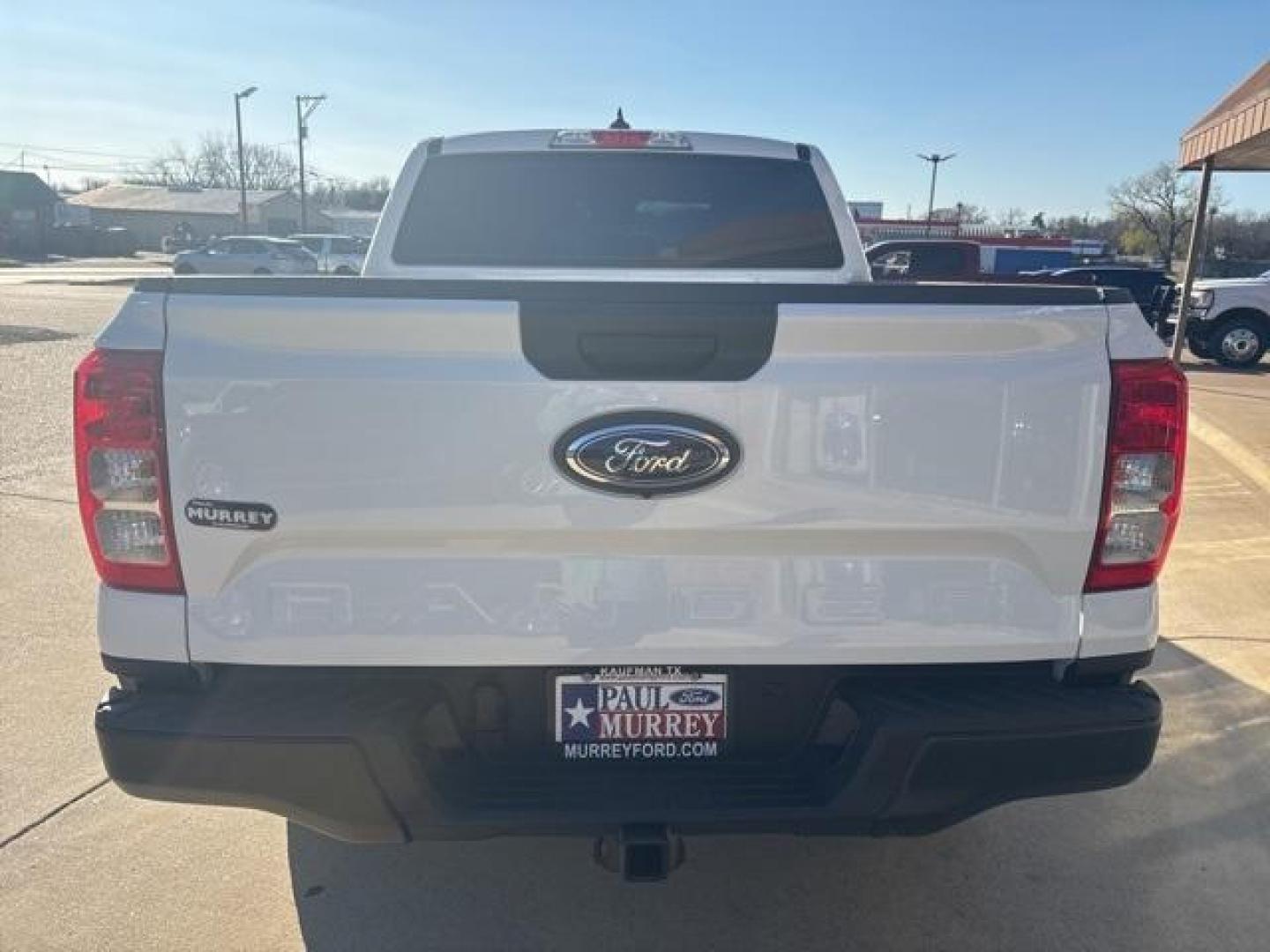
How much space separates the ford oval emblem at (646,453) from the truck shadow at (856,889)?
140 centimetres

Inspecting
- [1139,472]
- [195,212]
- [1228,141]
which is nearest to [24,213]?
[195,212]

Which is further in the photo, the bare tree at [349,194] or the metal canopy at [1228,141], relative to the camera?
the bare tree at [349,194]

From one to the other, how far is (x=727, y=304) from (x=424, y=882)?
1953 millimetres

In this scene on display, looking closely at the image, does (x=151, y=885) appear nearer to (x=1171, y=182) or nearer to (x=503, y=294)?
(x=503, y=294)

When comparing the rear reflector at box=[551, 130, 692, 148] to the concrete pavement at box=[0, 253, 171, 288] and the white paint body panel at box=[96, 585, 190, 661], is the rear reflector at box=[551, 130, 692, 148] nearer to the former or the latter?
the white paint body panel at box=[96, 585, 190, 661]

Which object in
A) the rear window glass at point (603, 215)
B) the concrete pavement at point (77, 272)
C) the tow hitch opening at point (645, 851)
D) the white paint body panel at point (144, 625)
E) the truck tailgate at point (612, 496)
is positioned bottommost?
the concrete pavement at point (77, 272)

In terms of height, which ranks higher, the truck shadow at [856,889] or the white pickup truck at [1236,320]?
the white pickup truck at [1236,320]

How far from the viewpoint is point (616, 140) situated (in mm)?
4297

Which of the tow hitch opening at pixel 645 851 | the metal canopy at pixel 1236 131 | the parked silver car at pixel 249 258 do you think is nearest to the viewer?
the tow hitch opening at pixel 645 851

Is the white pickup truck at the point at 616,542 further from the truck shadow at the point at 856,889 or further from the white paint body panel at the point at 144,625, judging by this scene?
the truck shadow at the point at 856,889

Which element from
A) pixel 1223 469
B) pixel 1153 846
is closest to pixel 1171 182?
pixel 1223 469

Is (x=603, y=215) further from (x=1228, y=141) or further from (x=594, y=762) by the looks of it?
(x=1228, y=141)

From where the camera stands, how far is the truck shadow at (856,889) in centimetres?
282

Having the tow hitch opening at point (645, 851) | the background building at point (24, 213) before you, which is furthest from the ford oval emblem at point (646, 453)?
the background building at point (24, 213)
